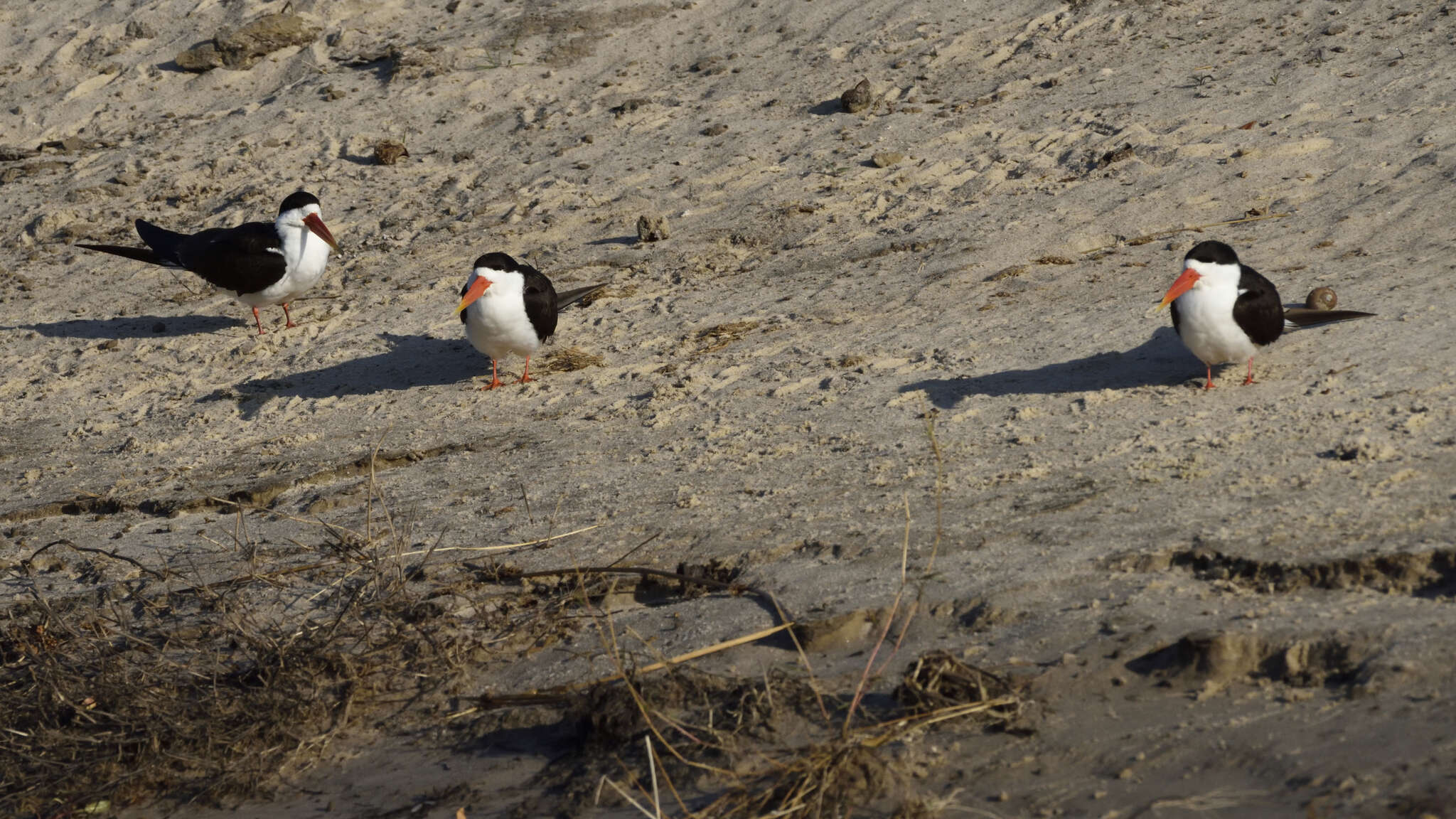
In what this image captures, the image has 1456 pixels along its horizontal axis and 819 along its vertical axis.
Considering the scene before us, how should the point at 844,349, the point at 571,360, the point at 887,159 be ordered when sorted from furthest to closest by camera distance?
1. the point at 887,159
2. the point at 571,360
3. the point at 844,349

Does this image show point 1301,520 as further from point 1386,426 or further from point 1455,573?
point 1386,426

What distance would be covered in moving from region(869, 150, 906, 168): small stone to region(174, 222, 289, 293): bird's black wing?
Answer: 3.57 m

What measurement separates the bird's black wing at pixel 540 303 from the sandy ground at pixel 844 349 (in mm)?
264

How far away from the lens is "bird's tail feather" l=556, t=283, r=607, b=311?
685 cm

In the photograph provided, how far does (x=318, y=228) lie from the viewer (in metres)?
7.71

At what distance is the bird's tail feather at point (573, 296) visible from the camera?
6852 millimetres

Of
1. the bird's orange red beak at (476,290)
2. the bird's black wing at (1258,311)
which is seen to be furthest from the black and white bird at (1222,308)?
the bird's orange red beak at (476,290)

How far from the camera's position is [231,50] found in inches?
435

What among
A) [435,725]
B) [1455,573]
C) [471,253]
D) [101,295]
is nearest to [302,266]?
[471,253]

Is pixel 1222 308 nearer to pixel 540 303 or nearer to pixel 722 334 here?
pixel 722 334

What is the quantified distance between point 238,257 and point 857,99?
13.4 feet

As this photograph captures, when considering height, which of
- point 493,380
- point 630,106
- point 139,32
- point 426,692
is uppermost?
point 139,32

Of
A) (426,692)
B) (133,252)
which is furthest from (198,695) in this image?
(133,252)

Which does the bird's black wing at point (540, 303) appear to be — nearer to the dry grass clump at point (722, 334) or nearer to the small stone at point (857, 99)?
the dry grass clump at point (722, 334)
